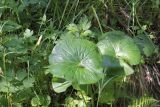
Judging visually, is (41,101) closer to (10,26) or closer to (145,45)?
(10,26)

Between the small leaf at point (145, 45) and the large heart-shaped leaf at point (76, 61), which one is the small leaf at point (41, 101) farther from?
the small leaf at point (145, 45)

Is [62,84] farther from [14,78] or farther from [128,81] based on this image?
[128,81]

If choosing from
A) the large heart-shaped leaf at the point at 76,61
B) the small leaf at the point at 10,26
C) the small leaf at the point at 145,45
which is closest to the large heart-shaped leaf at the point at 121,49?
the large heart-shaped leaf at the point at 76,61

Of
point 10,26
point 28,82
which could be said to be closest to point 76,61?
point 28,82

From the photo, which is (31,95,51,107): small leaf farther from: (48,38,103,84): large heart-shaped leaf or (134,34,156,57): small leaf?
(134,34,156,57): small leaf

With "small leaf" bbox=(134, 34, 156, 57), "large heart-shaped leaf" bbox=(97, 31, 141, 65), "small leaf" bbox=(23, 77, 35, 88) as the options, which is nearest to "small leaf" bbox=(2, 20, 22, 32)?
"small leaf" bbox=(23, 77, 35, 88)

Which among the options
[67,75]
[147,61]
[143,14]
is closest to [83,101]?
[67,75]
